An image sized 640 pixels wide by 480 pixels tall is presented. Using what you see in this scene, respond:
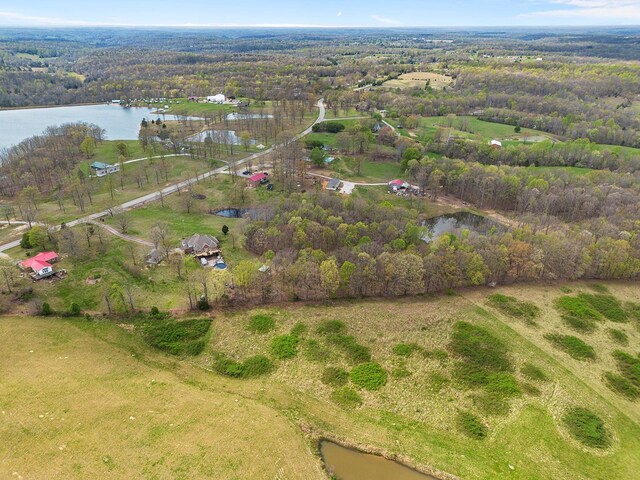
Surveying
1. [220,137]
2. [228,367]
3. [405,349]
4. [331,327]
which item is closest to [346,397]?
[405,349]

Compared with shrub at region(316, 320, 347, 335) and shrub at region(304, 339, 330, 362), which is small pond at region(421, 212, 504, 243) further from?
shrub at region(304, 339, 330, 362)

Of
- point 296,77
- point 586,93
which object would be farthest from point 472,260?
point 296,77

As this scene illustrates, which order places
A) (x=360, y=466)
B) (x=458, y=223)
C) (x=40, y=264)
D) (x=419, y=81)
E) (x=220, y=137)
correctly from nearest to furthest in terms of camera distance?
(x=360, y=466) → (x=40, y=264) → (x=458, y=223) → (x=220, y=137) → (x=419, y=81)

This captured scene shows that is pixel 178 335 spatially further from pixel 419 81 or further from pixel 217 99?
pixel 419 81

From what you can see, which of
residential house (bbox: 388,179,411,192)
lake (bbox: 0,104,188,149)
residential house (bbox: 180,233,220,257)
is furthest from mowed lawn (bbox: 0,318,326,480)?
lake (bbox: 0,104,188,149)

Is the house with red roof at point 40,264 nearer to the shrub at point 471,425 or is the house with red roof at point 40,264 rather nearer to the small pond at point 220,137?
the shrub at point 471,425

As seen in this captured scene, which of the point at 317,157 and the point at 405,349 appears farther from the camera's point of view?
the point at 317,157

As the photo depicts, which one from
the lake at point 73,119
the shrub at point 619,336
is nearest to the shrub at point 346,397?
the shrub at point 619,336
